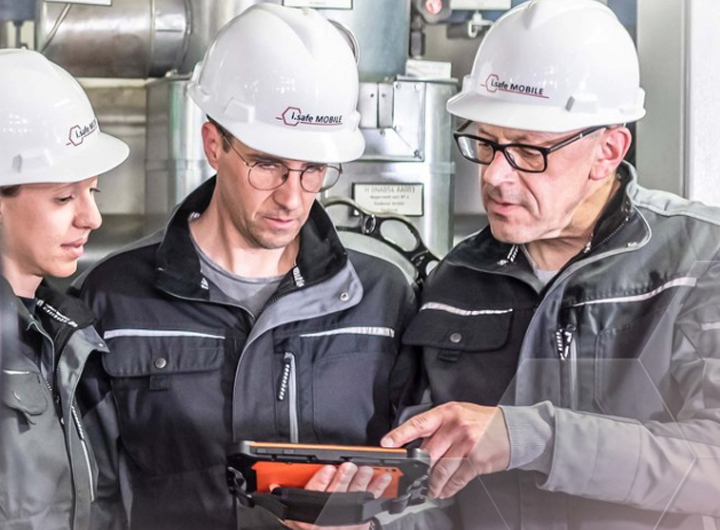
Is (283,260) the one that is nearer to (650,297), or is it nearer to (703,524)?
(650,297)

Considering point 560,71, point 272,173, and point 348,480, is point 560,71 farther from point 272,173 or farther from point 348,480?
point 348,480

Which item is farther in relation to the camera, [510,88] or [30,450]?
[510,88]

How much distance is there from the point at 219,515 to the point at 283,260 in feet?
1.26

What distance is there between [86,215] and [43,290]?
0.12 m

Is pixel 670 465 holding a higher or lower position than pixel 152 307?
lower

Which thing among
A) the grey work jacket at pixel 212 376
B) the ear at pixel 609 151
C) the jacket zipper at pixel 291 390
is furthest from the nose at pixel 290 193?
the ear at pixel 609 151

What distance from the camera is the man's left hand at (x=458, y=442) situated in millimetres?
1327

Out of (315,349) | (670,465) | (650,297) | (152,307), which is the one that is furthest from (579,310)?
(152,307)

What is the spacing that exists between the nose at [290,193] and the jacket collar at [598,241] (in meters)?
0.25

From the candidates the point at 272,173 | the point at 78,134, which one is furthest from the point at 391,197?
the point at 78,134

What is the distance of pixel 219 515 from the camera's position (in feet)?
4.98

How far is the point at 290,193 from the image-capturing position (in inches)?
60.4

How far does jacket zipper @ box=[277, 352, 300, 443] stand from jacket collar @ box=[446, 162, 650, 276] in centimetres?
29

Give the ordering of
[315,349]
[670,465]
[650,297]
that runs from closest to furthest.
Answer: [670,465] → [650,297] → [315,349]
